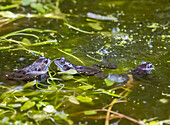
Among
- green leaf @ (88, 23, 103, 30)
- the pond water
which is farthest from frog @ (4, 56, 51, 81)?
green leaf @ (88, 23, 103, 30)

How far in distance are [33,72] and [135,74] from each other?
3.25 feet

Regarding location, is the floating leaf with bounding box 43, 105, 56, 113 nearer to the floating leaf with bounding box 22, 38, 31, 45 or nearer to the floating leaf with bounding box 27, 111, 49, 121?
the floating leaf with bounding box 27, 111, 49, 121

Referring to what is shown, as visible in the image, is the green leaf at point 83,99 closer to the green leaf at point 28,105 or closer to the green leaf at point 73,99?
the green leaf at point 73,99

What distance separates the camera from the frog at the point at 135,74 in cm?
256

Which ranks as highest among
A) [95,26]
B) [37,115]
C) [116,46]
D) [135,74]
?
[95,26]

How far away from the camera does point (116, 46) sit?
3.25m

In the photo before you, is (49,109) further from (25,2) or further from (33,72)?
(25,2)

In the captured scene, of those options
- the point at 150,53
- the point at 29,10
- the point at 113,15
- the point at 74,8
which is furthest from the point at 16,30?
the point at 150,53

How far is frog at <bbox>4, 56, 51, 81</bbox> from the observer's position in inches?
102

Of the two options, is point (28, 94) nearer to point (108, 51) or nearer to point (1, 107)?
point (1, 107)

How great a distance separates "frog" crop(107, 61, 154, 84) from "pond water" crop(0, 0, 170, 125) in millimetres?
66

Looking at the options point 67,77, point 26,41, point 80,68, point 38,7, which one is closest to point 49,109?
point 67,77

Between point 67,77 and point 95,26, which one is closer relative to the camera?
point 67,77

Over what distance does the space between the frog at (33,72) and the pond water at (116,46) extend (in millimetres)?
76
